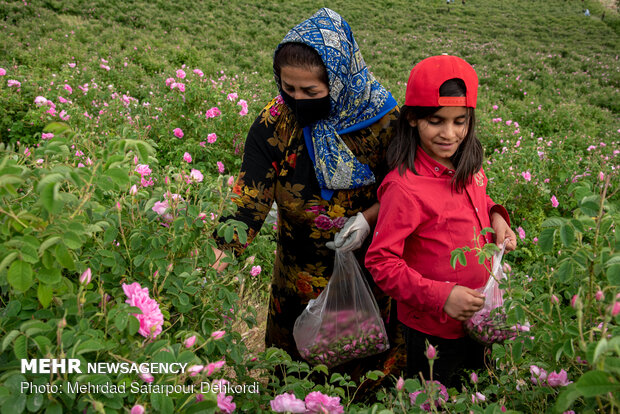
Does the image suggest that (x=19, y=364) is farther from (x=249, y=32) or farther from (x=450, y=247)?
(x=249, y=32)

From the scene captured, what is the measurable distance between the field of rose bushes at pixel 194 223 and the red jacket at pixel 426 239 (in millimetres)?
234

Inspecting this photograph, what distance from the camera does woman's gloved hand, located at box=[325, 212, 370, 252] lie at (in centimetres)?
159

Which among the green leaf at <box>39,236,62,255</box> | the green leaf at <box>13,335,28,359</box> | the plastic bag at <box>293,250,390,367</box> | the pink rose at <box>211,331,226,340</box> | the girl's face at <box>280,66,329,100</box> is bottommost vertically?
the plastic bag at <box>293,250,390,367</box>

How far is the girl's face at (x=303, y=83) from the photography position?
1.54m

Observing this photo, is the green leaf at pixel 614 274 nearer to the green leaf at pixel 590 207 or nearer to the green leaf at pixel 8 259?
the green leaf at pixel 590 207

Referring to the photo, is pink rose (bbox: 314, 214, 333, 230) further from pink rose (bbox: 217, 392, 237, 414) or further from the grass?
the grass

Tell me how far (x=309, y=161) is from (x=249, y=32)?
11749 mm

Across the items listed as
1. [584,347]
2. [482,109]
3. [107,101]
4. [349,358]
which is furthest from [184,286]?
[482,109]

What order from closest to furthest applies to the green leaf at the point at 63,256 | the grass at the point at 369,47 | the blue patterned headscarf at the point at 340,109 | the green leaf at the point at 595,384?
the green leaf at the point at 595,384 < the green leaf at the point at 63,256 < the blue patterned headscarf at the point at 340,109 < the grass at the point at 369,47

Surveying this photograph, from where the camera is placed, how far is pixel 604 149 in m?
5.54

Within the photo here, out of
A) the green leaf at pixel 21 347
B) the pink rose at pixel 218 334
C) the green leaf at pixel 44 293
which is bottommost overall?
the pink rose at pixel 218 334

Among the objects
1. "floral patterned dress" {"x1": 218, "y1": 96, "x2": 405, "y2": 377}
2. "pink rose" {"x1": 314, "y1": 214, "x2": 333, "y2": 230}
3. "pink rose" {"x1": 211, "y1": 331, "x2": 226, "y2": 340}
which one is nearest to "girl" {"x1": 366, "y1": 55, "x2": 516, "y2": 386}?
"floral patterned dress" {"x1": 218, "y1": 96, "x2": 405, "y2": 377}

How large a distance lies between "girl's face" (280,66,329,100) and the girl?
1.01 ft

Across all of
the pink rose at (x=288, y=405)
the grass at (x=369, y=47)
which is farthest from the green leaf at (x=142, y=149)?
the grass at (x=369, y=47)
